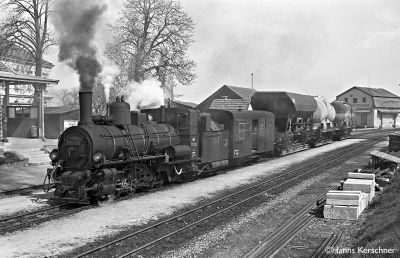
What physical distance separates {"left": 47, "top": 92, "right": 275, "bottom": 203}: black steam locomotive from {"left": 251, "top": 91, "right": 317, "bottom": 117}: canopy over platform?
25.4ft

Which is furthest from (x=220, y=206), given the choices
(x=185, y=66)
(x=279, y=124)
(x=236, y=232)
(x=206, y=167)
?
(x=185, y=66)

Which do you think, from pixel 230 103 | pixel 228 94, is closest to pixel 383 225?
pixel 230 103

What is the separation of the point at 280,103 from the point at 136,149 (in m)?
15.6

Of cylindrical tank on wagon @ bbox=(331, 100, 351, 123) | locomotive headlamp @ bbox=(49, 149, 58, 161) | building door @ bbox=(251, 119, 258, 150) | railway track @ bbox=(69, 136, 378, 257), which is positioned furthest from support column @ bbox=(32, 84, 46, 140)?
cylindrical tank on wagon @ bbox=(331, 100, 351, 123)

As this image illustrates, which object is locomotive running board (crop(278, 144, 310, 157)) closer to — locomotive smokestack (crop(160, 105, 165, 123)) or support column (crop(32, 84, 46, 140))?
locomotive smokestack (crop(160, 105, 165, 123))

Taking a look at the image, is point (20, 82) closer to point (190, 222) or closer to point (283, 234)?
point (190, 222)

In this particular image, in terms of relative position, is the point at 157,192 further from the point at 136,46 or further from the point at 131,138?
the point at 136,46

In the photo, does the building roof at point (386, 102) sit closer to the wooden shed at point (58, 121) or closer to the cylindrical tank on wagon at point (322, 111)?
the cylindrical tank on wagon at point (322, 111)

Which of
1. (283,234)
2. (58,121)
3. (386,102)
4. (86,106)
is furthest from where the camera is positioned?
(386,102)

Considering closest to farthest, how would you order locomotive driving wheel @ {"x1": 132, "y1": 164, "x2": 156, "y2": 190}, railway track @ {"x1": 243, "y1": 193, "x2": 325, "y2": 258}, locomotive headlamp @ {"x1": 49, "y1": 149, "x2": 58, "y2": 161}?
railway track @ {"x1": 243, "y1": 193, "x2": 325, "y2": 258}, locomotive headlamp @ {"x1": 49, "y1": 149, "x2": 58, "y2": 161}, locomotive driving wheel @ {"x1": 132, "y1": 164, "x2": 156, "y2": 190}

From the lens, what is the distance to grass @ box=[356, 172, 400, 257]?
24.8 ft

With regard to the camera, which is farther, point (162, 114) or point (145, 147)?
point (162, 114)

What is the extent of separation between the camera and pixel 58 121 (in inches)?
1423

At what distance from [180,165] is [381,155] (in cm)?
956
